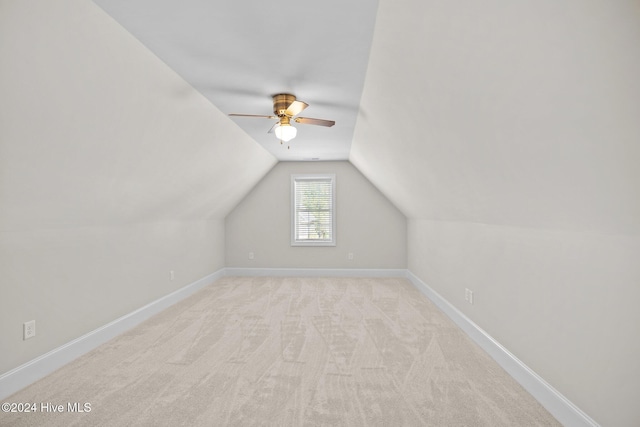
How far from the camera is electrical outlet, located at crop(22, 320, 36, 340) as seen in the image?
2.38m

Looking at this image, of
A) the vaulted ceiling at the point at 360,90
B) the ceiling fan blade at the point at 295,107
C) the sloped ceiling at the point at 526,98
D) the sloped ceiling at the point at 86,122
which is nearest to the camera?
the sloped ceiling at the point at 526,98

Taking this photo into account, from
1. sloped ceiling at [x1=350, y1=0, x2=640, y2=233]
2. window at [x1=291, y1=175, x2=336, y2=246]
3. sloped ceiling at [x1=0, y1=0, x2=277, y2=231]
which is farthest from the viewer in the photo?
window at [x1=291, y1=175, x2=336, y2=246]

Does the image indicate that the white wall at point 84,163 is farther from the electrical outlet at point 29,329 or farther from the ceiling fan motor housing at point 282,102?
the ceiling fan motor housing at point 282,102

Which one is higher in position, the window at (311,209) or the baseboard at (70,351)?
the window at (311,209)

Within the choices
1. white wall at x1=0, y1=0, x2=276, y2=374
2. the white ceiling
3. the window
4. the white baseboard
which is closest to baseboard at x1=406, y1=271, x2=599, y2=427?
the white baseboard

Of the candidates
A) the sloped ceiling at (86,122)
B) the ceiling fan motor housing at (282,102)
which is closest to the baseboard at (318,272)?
the sloped ceiling at (86,122)

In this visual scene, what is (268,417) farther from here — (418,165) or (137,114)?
(418,165)

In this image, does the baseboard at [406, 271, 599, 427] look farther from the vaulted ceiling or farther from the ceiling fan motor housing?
the ceiling fan motor housing

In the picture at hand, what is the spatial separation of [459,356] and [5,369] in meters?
3.44

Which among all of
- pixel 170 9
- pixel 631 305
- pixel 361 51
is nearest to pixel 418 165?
pixel 361 51

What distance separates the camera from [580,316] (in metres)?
1.86

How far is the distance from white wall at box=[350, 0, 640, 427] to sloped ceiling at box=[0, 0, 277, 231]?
1587mm

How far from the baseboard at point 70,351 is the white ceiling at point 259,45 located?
2.43m

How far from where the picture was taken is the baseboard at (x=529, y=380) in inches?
73.5
